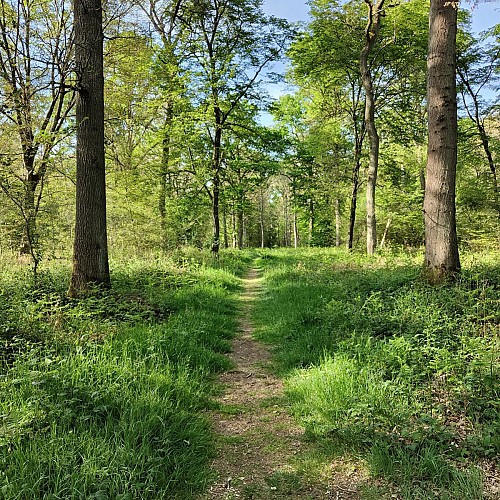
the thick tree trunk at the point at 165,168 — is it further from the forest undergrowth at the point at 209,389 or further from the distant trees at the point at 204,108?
the forest undergrowth at the point at 209,389

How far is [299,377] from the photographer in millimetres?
4445

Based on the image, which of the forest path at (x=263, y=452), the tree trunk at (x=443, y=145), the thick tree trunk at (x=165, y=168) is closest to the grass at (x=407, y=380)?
the forest path at (x=263, y=452)

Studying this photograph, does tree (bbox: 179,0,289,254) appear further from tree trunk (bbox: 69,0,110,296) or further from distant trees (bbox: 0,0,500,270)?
tree trunk (bbox: 69,0,110,296)

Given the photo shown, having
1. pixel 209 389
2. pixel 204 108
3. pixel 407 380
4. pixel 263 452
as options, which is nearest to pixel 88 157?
pixel 209 389

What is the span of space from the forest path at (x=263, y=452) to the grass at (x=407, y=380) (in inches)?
7.0

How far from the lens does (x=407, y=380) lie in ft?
11.7

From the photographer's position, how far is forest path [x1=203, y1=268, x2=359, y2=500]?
2678 millimetres

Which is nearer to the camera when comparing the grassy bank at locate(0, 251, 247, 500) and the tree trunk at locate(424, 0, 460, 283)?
the grassy bank at locate(0, 251, 247, 500)

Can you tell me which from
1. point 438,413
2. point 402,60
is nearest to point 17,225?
point 438,413

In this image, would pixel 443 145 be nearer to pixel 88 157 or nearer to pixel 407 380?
pixel 407 380

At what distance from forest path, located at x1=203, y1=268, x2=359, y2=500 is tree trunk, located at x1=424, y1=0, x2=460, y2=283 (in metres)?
3.65

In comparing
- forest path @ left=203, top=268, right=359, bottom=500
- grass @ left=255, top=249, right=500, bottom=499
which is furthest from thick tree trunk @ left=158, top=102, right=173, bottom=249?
forest path @ left=203, top=268, right=359, bottom=500

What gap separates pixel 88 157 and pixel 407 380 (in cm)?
608

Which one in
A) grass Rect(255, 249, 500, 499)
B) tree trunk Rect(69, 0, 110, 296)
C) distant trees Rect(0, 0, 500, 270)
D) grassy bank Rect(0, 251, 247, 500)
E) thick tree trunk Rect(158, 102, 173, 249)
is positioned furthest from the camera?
thick tree trunk Rect(158, 102, 173, 249)
